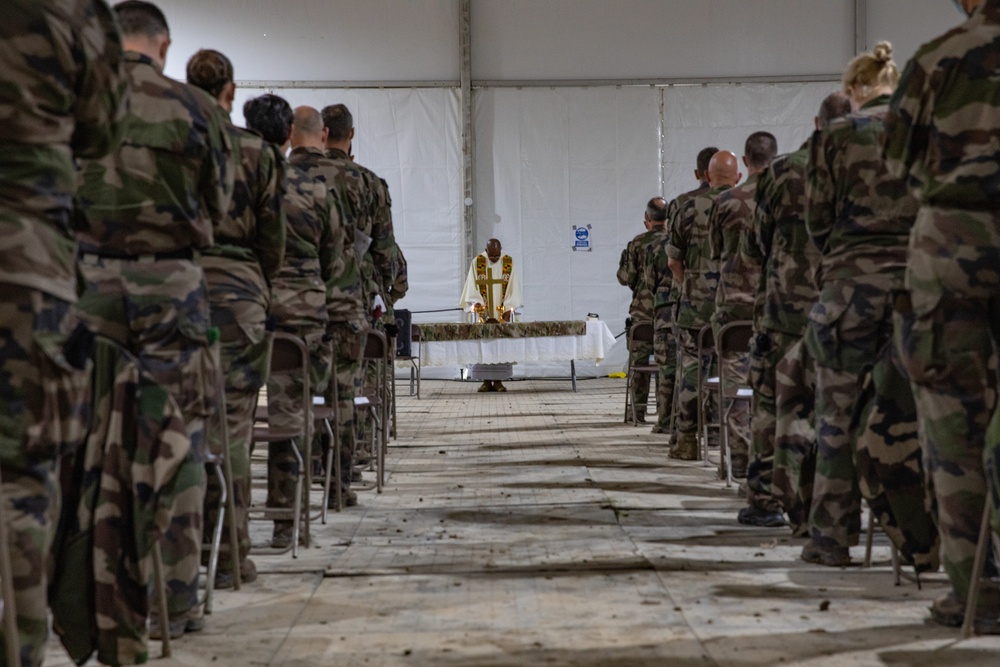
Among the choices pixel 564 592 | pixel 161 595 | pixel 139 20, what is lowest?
pixel 564 592

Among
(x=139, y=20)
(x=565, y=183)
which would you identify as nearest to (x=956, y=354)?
(x=139, y=20)

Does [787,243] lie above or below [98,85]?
below

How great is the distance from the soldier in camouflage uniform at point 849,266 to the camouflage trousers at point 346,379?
221 centimetres

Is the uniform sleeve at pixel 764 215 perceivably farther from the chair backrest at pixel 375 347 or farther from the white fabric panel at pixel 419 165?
the white fabric panel at pixel 419 165

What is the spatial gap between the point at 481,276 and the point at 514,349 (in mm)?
1657

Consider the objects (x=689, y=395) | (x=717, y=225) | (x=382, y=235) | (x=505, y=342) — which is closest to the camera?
(x=717, y=225)

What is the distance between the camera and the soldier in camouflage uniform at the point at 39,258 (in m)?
2.28

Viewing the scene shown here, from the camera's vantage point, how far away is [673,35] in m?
17.2

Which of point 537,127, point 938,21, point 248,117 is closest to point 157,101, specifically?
point 248,117

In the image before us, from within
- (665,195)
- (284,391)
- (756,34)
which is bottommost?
(284,391)

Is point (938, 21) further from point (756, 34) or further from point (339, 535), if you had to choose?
point (339, 535)

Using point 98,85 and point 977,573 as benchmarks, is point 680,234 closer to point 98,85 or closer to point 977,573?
point 977,573

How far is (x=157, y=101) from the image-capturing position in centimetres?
315

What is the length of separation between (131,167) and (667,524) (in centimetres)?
302
